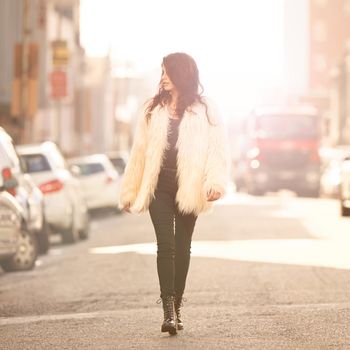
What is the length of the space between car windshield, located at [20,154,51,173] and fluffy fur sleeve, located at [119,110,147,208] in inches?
465

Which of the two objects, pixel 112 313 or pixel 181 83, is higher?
pixel 181 83

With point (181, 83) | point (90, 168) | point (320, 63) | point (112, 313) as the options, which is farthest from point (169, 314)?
point (320, 63)

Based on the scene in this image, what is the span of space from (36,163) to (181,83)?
1218 cm

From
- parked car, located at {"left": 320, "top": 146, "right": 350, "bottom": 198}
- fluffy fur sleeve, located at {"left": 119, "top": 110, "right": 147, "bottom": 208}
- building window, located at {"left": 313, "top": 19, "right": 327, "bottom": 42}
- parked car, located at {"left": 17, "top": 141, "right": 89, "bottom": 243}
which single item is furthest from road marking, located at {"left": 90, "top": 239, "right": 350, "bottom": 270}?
building window, located at {"left": 313, "top": 19, "right": 327, "bottom": 42}

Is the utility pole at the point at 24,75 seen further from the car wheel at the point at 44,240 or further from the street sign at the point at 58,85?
the car wheel at the point at 44,240

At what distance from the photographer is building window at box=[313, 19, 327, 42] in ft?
474

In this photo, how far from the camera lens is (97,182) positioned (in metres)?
32.0

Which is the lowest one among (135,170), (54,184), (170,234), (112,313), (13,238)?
(54,184)

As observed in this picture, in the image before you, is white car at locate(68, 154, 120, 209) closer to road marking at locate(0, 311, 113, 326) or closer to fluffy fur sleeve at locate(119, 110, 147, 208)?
road marking at locate(0, 311, 113, 326)

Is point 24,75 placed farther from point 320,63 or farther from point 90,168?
point 320,63

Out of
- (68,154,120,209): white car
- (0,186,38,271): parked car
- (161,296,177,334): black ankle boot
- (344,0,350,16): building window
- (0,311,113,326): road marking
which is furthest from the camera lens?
(344,0,350,16): building window

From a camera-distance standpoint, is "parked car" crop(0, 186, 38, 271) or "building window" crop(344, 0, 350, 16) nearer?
"parked car" crop(0, 186, 38, 271)

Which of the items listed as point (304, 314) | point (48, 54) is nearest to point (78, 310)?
point (304, 314)

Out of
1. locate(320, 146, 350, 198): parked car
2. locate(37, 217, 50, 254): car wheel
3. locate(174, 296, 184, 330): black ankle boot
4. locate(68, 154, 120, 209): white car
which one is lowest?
locate(320, 146, 350, 198): parked car
